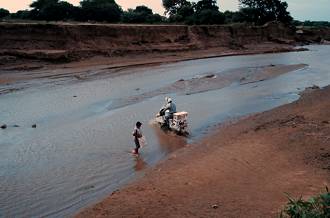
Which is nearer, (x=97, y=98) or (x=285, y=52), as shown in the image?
(x=97, y=98)

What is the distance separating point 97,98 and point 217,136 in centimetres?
1008

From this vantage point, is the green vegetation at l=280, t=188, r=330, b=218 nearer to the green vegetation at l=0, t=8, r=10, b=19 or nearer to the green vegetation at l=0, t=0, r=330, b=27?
the green vegetation at l=0, t=0, r=330, b=27

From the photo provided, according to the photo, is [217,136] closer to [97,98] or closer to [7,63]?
[97,98]

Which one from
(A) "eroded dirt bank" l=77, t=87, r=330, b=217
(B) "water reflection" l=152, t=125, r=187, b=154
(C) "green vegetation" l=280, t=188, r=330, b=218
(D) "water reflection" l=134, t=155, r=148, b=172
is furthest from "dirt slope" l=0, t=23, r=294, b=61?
(C) "green vegetation" l=280, t=188, r=330, b=218

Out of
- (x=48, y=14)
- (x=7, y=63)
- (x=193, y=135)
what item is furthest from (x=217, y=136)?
(x=48, y=14)

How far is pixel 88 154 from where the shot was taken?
13445 millimetres

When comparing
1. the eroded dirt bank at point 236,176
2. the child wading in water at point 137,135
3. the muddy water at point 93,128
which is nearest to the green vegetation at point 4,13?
the muddy water at point 93,128

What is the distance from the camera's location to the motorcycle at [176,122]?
15.2 meters

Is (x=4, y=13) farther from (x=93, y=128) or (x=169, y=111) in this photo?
(x=169, y=111)

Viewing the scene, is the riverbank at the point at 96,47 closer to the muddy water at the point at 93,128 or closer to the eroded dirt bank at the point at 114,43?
the eroded dirt bank at the point at 114,43

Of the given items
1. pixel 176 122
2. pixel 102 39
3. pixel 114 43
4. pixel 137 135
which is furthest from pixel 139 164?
pixel 114 43

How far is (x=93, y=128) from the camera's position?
1669cm

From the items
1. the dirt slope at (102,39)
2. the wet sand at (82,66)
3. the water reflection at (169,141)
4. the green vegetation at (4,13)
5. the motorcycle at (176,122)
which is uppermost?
the green vegetation at (4,13)

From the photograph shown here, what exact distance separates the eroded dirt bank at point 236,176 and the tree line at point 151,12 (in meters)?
39.1
